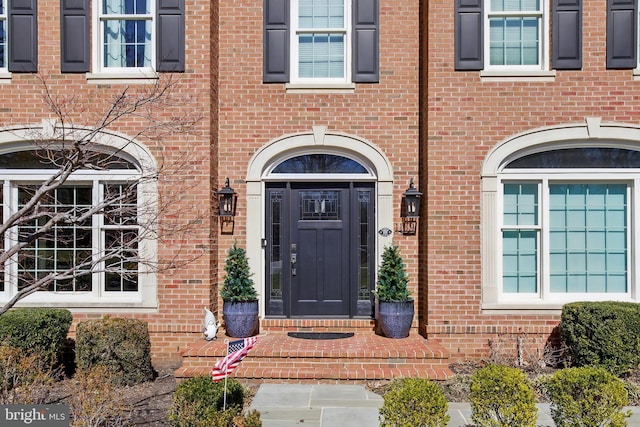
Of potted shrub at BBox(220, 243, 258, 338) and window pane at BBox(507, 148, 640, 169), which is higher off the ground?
window pane at BBox(507, 148, 640, 169)

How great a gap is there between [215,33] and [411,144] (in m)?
3.57

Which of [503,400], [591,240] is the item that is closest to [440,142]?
[591,240]

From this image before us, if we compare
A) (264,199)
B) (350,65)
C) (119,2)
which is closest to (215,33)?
(119,2)

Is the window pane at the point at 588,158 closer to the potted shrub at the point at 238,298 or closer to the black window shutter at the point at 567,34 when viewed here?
the black window shutter at the point at 567,34

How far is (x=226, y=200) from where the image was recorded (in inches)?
287

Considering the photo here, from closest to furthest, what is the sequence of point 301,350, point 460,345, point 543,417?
point 543,417
point 301,350
point 460,345

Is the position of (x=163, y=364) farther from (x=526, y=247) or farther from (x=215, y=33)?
(x=526, y=247)

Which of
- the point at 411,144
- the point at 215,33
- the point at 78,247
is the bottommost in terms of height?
the point at 78,247

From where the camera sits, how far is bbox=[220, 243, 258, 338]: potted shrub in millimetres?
6840

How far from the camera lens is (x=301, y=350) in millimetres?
6270

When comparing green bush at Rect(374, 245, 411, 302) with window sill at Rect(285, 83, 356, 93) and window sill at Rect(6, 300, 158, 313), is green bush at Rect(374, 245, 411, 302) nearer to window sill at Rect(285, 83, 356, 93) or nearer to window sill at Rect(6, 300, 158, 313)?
window sill at Rect(285, 83, 356, 93)

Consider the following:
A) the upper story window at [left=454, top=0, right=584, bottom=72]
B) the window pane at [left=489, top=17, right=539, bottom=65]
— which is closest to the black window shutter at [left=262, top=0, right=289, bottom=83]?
the upper story window at [left=454, top=0, right=584, bottom=72]

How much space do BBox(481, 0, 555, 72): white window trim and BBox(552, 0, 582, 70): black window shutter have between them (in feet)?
0.37

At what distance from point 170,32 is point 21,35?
2210 millimetres
